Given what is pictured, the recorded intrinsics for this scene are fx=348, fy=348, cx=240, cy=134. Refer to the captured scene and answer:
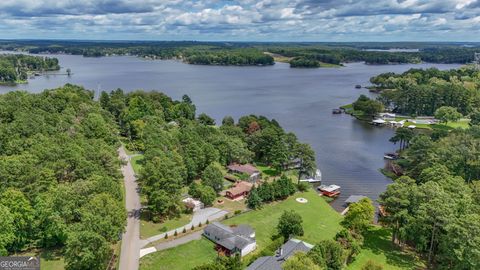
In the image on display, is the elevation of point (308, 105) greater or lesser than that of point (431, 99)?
lesser

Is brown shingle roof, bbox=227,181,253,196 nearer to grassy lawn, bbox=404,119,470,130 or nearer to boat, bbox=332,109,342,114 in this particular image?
grassy lawn, bbox=404,119,470,130

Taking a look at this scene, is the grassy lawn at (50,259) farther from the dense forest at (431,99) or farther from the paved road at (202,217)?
the dense forest at (431,99)

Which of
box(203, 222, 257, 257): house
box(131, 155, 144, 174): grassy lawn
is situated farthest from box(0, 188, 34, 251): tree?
box(131, 155, 144, 174): grassy lawn

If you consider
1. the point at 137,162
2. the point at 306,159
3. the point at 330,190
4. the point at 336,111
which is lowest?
the point at 330,190

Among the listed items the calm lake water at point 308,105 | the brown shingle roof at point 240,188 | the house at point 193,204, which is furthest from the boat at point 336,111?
the house at point 193,204

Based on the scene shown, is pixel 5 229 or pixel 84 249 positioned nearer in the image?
pixel 84 249

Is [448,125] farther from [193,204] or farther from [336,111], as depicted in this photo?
[193,204]

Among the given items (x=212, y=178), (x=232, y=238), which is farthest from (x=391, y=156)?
(x=232, y=238)
